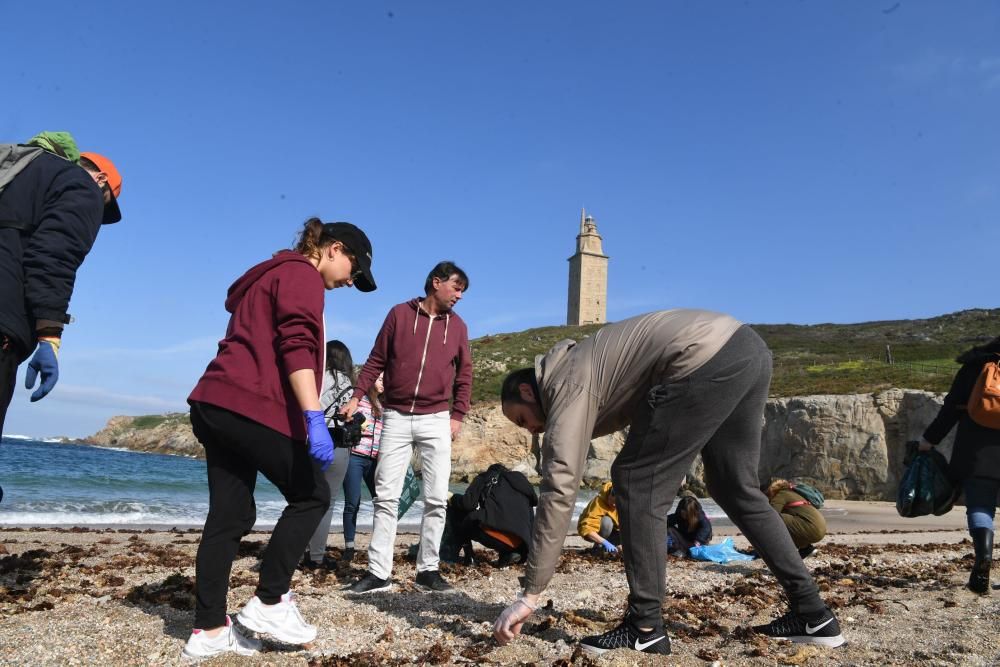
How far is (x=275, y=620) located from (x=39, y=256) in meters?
1.81

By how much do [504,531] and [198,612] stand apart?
3.09m

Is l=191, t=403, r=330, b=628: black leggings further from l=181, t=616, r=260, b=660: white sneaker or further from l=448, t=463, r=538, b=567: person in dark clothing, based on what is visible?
l=448, t=463, r=538, b=567: person in dark clothing

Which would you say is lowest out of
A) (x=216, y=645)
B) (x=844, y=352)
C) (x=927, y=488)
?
(x=216, y=645)

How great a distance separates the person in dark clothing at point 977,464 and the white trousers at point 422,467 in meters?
3.18

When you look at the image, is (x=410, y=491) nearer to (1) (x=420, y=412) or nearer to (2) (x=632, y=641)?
(1) (x=420, y=412)

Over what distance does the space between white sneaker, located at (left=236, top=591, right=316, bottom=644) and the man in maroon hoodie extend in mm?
1425

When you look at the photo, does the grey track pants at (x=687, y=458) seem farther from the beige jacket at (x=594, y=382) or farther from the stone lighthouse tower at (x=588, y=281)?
the stone lighthouse tower at (x=588, y=281)

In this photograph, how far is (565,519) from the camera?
9.50ft

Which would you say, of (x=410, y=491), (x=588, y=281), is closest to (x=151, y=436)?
(x=588, y=281)

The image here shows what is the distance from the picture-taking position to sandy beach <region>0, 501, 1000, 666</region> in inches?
115

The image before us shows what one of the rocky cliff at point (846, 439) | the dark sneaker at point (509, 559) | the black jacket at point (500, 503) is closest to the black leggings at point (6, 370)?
the black jacket at point (500, 503)

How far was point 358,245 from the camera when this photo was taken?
136 inches

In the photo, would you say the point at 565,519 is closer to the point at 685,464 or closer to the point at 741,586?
the point at 685,464

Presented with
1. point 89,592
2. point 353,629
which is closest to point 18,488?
point 89,592
